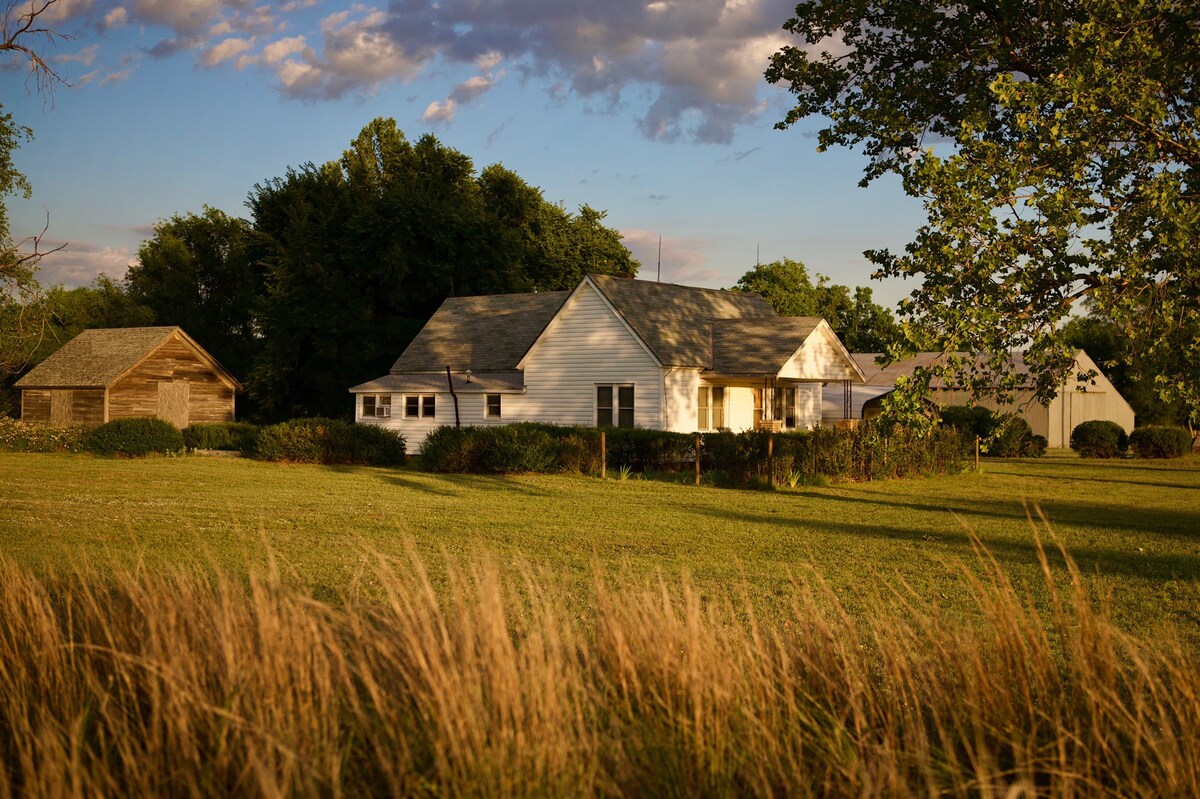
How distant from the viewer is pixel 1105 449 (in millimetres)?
44750

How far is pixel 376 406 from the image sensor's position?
146 ft

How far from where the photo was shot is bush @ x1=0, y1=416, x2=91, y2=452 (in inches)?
Result: 1517

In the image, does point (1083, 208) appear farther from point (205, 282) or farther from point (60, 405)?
point (205, 282)

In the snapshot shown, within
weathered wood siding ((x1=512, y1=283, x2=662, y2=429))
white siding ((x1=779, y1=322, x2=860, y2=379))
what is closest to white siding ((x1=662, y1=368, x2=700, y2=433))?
weathered wood siding ((x1=512, y1=283, x2=662, y2=429))

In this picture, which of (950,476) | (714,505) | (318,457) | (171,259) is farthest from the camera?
(171,259)

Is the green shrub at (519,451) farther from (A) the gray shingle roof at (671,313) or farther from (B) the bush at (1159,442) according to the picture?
(B) the bush at (1159,442)

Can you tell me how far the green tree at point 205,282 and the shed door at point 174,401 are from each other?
9885 mm

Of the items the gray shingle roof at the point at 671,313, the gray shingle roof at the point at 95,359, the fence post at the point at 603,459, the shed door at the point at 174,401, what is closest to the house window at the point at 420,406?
the gray shingle roof at the point at 671,313

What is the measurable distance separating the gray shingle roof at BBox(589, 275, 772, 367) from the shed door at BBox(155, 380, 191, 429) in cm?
2299

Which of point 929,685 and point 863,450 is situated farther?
point 863,450

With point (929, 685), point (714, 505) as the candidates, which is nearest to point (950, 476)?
Result: point (714, 505)

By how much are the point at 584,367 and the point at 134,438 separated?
15.3 meters

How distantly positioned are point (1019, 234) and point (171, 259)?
6217cm

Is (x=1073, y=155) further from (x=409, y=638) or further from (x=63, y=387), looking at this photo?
(x=63, y=387)
